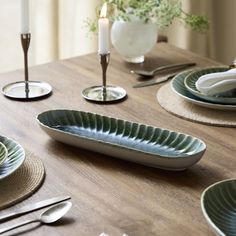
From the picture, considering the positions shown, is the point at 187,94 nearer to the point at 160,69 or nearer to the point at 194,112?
the point at 194,112

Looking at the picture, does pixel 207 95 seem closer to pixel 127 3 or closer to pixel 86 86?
pixel 86 86

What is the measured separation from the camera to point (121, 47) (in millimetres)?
1753

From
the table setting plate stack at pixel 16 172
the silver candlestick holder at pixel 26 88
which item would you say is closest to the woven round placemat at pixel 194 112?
the silver candlestick holder at pixel 26 88

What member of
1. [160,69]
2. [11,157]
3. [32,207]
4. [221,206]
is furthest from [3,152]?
[160,69]

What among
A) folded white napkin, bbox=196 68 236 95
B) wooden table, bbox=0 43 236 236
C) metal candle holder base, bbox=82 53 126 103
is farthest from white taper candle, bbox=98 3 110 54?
folded white napkin, bbox=196 68 236 95

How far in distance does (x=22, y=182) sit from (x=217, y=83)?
55 centimetres

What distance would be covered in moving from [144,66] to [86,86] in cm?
24

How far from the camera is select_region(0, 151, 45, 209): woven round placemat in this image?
1031mm

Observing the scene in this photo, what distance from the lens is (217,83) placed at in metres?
1.41

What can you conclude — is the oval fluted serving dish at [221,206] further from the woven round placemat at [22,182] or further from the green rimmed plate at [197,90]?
the green rimmed plate at [197,90]

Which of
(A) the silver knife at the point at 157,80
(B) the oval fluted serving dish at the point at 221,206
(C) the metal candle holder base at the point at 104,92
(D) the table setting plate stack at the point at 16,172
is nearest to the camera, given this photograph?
(B) the oval fluted serving dish at the point at 221,206

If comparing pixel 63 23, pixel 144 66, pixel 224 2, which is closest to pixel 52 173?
pixel 144 66

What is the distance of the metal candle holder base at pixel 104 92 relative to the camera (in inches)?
58.7

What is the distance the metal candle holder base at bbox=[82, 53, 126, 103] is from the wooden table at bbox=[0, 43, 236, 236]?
0.02m
